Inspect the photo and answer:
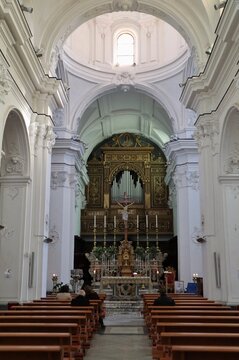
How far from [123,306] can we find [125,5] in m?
9.55

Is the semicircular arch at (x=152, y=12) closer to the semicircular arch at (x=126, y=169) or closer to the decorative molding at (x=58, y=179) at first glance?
the decorative molding at (x=58, y=179)

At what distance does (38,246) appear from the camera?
1183cm

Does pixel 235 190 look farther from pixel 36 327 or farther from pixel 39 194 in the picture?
pixel 36 327

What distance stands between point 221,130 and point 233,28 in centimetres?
297

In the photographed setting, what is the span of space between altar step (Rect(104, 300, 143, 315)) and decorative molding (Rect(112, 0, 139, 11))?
930 centimetres

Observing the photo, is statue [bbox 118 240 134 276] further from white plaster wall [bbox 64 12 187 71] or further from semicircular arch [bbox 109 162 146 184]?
semicircular arch [bbox 109 162 146 184]

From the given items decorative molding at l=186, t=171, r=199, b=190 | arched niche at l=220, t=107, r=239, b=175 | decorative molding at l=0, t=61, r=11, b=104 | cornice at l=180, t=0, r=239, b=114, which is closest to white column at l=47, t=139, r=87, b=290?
decorative molding at l=186, t=171, r=199, b=190

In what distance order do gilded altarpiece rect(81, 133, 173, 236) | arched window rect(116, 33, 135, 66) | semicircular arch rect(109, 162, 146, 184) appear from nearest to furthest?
arched window rect(116, 33, 135, 66) → gilded altarpiece rect(81, 133, 173, 236) → semicircular arch rect(109, 162, 146, 184)

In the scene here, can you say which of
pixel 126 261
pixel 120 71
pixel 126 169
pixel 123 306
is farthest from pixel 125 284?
pixel 126 169

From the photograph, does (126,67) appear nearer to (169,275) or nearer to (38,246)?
(169,275)

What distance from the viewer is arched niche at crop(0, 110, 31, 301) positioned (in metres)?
10.6

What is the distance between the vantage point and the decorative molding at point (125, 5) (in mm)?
13234

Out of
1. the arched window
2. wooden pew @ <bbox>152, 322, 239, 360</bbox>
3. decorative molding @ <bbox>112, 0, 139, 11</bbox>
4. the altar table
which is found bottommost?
wooden pew @ <bbox>152, 322, 239, 360</bbox>

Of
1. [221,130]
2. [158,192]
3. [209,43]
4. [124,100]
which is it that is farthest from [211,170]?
[158,192]
